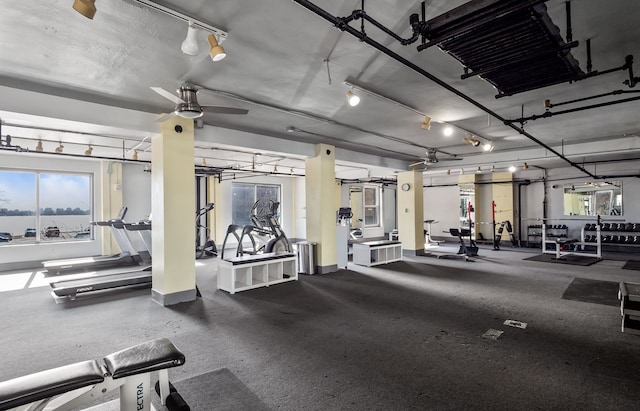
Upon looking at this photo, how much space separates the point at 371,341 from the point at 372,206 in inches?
475

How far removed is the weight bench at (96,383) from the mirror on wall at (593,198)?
Answer: 1304cm

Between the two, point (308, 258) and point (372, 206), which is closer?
point (308, 258)

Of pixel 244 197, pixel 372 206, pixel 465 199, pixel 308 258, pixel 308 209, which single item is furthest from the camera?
pixel 372 206

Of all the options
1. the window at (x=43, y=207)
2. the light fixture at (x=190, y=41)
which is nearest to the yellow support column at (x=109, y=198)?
the window at (x=43, y=207)

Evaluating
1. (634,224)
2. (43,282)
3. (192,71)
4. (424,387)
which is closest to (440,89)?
(192,71)

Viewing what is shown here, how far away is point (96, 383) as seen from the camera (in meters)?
1.87

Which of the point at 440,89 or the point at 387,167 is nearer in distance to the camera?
the point at 440,89

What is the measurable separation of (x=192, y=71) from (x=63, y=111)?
6.49 ft

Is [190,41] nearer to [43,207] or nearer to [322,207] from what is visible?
[322,207]

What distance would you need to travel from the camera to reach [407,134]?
22.3 feet

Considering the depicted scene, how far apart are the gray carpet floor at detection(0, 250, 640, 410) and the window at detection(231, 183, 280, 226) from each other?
655 centimetres

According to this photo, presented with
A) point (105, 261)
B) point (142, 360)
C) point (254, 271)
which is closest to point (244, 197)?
point (105, 261)

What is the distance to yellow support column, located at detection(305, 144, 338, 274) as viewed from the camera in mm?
7176

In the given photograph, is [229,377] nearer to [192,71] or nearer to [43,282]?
[192,71]
